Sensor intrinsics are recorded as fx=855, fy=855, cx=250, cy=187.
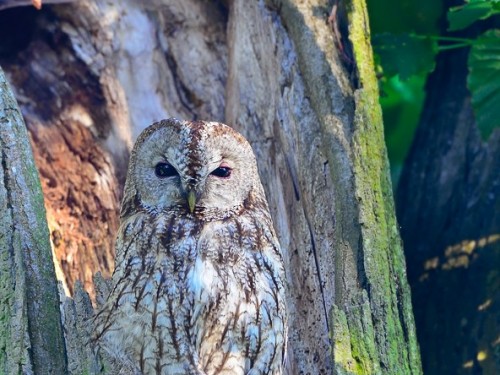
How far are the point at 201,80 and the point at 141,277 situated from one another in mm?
1274

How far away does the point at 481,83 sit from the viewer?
3.49 meters

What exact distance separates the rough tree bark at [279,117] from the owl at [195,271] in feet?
0.57

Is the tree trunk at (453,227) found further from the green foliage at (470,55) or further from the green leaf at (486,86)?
the green leaf at (486,86)

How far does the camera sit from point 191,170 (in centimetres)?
283

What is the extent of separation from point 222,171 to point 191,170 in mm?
142

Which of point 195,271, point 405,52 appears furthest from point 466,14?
point 195,271

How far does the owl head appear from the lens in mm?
2836

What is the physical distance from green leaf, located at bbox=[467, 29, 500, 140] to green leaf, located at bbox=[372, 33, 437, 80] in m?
0.33

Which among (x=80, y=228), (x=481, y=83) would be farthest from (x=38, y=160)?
(x=481, y=83)

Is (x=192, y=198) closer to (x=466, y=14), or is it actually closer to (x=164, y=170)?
(x=164, y=170)

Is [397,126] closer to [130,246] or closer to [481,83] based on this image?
[481,83]

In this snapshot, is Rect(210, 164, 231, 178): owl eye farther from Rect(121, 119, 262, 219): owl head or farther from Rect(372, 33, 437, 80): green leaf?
Rect(372, 33, 437, 80): green leaf

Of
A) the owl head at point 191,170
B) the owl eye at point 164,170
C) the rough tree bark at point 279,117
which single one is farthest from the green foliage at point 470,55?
the owl eye at point 164,170

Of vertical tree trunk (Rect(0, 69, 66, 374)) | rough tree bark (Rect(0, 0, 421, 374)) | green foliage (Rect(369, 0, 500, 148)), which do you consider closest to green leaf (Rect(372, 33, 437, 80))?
green foliage (Rect(369, 0, 500, 148))
